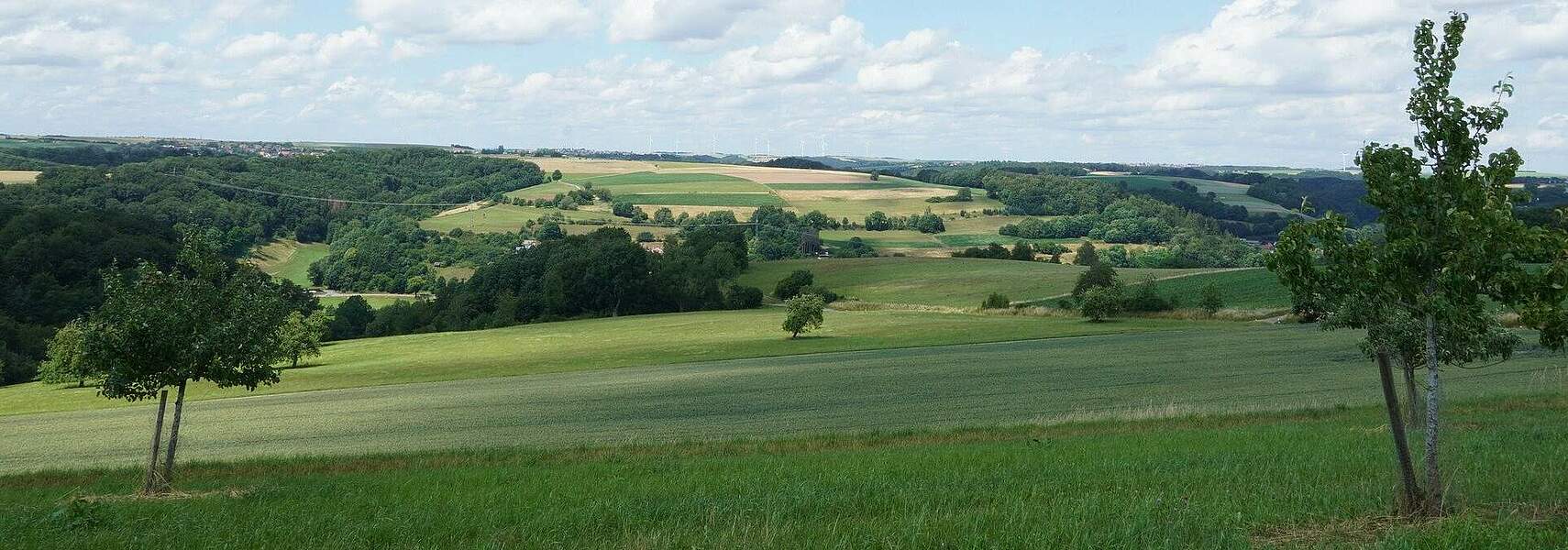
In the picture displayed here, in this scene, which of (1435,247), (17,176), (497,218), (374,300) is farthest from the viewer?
(497,218)

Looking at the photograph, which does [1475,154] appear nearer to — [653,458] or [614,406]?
[653,458]

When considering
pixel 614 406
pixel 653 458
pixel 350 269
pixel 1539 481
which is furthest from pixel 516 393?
pixel 350 269

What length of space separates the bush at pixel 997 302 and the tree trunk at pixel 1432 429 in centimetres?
8414

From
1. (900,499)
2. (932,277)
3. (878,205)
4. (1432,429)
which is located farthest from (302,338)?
(878,205)

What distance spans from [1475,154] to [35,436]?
47.4 meters

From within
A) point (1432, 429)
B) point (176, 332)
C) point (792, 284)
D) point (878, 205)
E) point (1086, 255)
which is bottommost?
point (792, 284)

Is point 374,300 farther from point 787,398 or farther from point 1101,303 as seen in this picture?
point 787,398

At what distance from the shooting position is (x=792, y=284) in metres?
118

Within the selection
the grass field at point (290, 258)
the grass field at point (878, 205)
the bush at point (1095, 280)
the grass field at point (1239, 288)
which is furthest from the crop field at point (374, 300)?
the grass field at point (1239, 288)

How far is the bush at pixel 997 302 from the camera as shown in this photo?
95.5 metres

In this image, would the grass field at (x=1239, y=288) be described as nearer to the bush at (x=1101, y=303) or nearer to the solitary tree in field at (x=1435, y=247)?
the bush at (x=1101, y=303)

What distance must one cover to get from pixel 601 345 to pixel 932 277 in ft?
144

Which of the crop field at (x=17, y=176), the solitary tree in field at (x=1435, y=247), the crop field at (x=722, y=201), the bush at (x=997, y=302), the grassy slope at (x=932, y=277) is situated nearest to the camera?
the solitary tree in field at (x=1435, y=247)

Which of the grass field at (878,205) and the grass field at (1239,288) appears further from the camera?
the grass field at (878,205)
